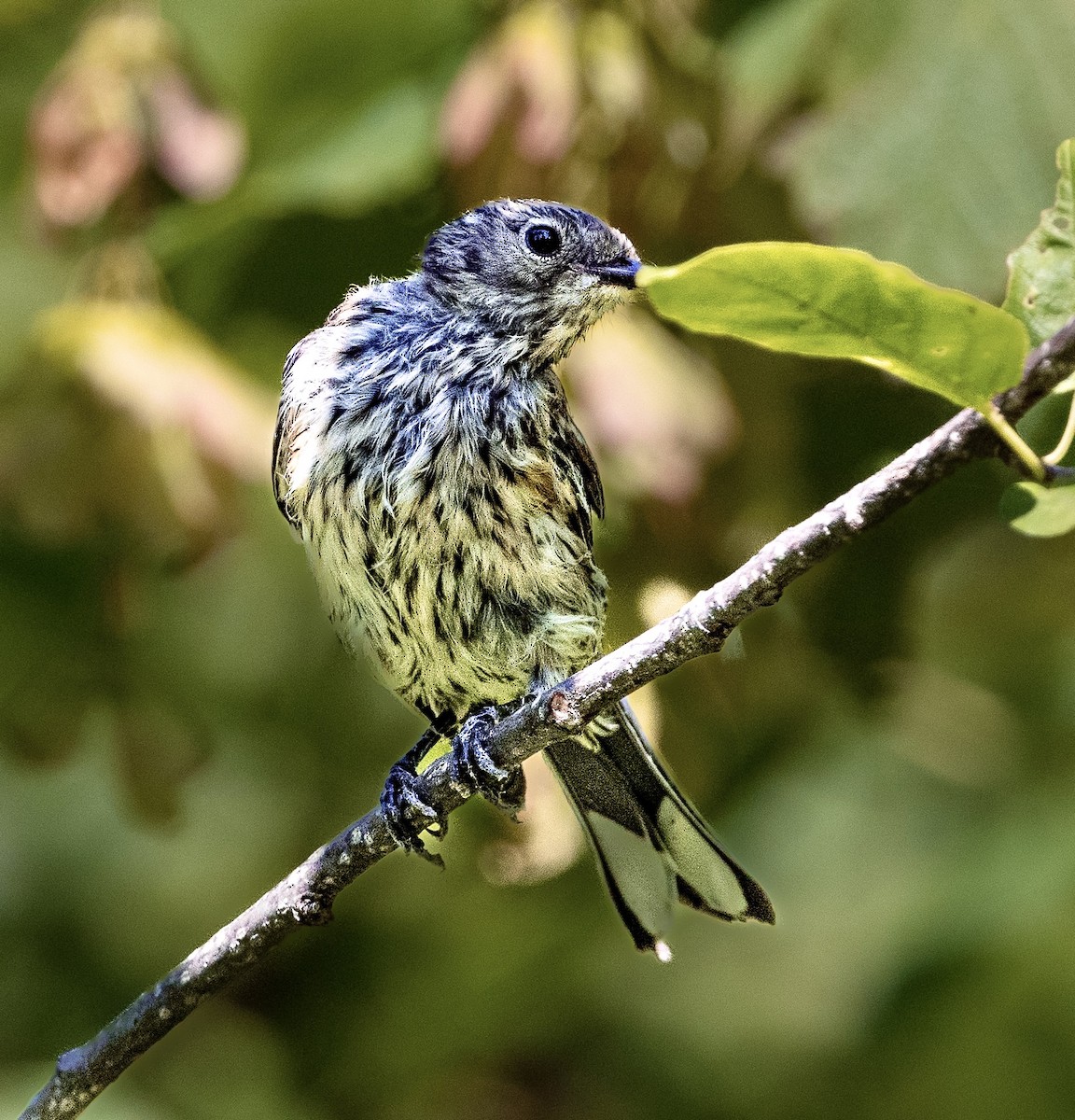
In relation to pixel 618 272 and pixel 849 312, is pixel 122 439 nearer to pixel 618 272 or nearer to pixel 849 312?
pixel 618 272

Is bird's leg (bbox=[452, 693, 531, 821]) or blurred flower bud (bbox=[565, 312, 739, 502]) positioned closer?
bird's leg (bbox=[452, 693, 531, 821])

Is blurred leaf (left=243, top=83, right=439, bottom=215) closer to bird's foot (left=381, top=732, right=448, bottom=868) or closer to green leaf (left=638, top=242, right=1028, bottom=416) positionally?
bird's foot (left=381, top=732, right=448, bottom=868)

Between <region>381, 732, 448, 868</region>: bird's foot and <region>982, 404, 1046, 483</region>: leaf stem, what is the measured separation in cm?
131

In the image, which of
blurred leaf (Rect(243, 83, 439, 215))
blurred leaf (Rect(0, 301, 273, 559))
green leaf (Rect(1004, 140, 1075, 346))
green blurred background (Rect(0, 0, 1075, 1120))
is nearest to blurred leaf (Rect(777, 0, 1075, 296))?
green blurred background (Rect(0, 0, 1075, 1120))

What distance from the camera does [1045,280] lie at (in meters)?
1.29

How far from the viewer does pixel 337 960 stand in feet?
13.8

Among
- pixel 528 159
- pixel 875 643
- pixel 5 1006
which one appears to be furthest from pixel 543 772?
pixel 5 1006

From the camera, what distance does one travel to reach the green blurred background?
2820mm

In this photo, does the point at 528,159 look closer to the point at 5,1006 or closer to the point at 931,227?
the point at 931,227

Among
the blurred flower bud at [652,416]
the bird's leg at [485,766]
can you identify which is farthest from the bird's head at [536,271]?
the bird's leg at [485,766]

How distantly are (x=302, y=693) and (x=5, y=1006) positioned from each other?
51.7 inches

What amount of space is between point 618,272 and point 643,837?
121 cm

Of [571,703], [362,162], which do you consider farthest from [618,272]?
[571,703]

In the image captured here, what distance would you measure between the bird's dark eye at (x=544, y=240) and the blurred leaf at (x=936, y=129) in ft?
1.64
